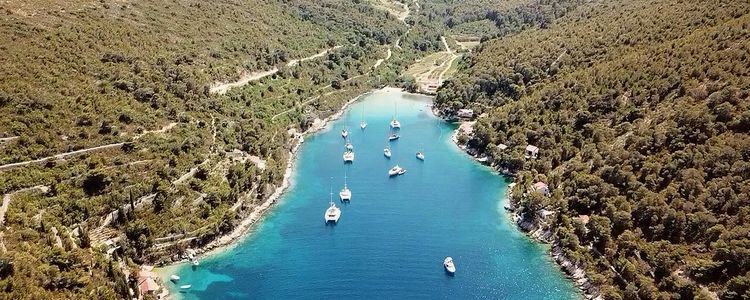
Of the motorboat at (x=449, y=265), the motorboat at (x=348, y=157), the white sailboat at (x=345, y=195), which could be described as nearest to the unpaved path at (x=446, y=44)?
the motorboat at (x=348, y=157)

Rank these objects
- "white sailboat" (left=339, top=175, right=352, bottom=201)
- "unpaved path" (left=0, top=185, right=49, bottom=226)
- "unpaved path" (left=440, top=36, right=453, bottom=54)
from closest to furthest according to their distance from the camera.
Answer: "unpaved path" (left=0, top=185, right=49, bottom=226)
"white sailboat" (left=339, top=175, right=352, bottom=201)
"unpaved path" (left=440, top=36, right=453, bottom=54)

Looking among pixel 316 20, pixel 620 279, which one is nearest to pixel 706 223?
pixel 620 279

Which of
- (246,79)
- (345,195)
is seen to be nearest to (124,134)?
(345,195)

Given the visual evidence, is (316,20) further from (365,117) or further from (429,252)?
(429,252)

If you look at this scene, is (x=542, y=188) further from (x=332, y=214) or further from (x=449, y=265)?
(x=332, y=214)

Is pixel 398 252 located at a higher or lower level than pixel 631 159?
lower

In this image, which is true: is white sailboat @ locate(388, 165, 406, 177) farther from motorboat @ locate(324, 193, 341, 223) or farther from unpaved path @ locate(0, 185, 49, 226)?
unpaved path @ locate(0, 185, 49, 226)

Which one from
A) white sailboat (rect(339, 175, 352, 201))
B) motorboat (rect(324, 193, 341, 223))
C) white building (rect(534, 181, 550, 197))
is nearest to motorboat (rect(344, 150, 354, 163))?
white sailboat (rect(339, 175, 352, 201))
